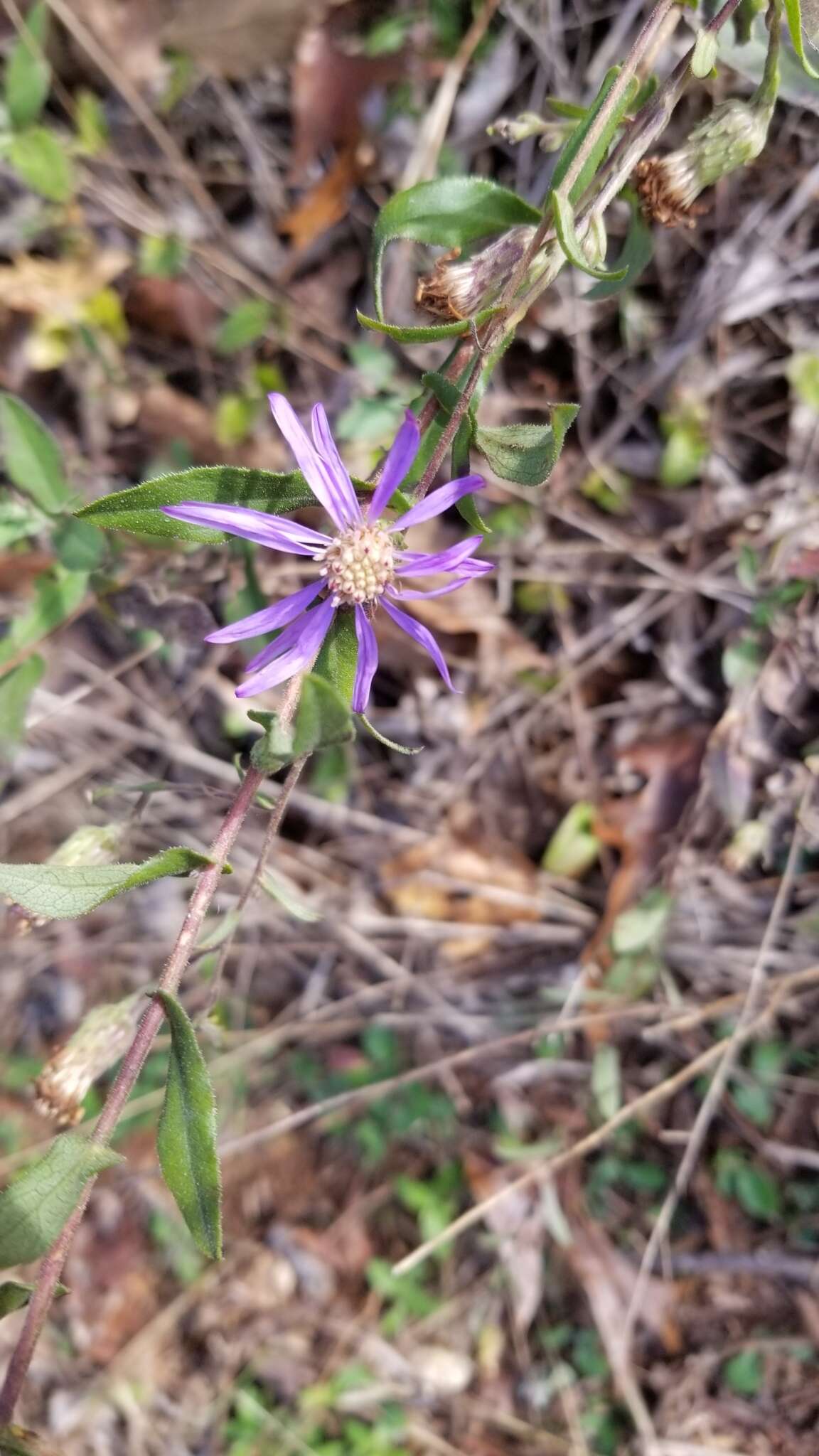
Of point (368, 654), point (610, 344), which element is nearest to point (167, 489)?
point (368, 654)

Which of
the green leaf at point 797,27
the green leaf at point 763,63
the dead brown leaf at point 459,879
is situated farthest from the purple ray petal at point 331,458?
the dead brown leaf at point 459,879

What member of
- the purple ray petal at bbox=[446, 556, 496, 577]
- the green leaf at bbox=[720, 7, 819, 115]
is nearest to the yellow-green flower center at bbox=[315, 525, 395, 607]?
the purple ray petal at bbox=[446, 556, 496, 577]

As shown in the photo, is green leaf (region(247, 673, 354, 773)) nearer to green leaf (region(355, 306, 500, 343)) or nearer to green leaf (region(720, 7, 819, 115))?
green leaf (region(355, 306, 500, 343))

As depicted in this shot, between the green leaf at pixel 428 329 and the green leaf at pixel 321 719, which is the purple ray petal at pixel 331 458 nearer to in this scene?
the green leaf at pixel 428 329

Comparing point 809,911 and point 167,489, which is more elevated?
point 167,489

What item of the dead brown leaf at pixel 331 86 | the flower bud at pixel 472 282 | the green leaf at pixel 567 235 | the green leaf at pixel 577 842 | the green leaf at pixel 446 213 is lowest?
the green leaf at pixel 577 842

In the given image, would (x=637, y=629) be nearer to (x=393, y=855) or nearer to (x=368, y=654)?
(x=393, y=855)
